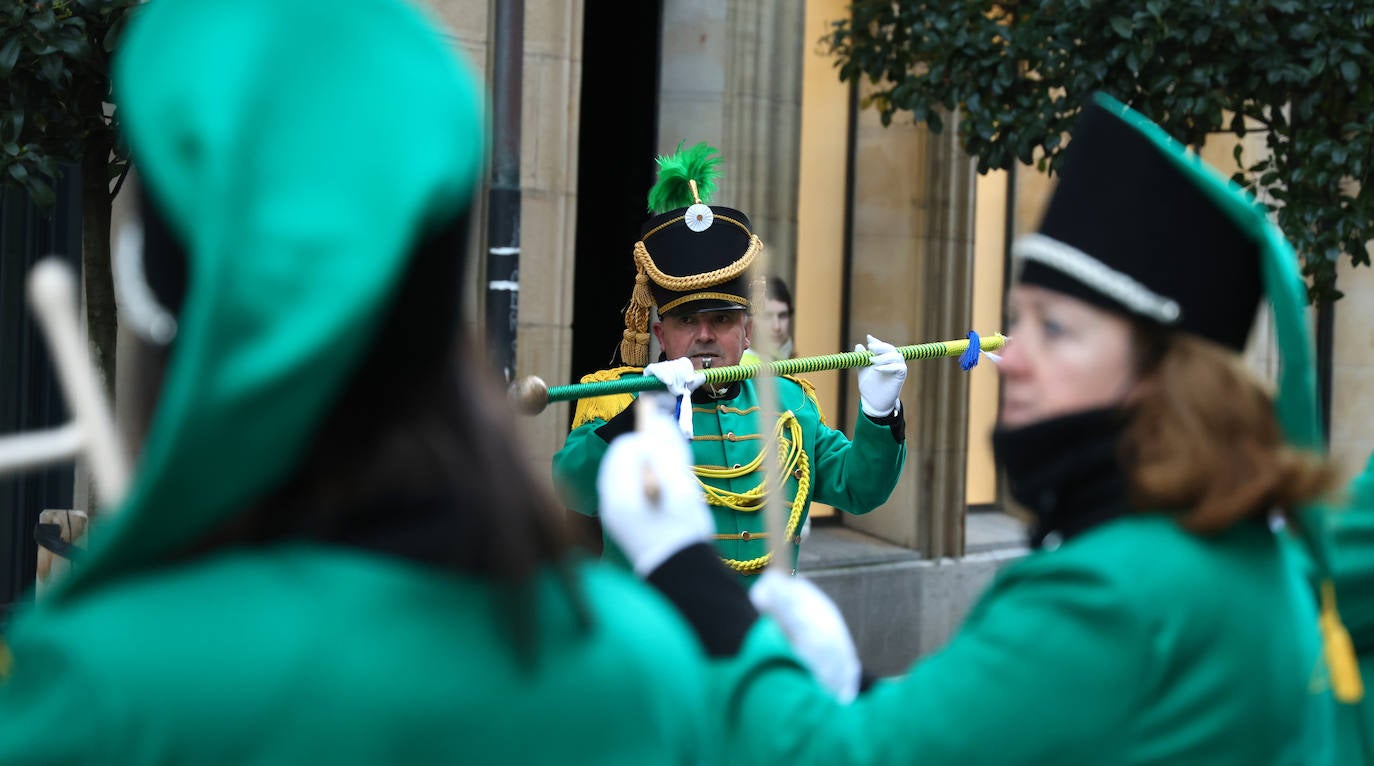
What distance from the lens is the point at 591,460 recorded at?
3727mm

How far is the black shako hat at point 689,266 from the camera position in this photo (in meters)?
3.91

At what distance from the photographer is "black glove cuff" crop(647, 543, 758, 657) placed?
5.43 feet

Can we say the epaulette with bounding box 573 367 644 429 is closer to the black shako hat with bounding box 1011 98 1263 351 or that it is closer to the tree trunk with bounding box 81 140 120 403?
the tree trunk with bounding box 81 140 120 403

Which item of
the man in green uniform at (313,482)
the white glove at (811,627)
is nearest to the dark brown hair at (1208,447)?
the white glove at (811,627)

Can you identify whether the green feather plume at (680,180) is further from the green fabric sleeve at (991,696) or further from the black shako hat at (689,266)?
the green fabric sleeve at (991,696)

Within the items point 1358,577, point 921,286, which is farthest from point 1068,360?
point 921,286

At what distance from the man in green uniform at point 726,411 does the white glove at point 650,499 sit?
2010mm

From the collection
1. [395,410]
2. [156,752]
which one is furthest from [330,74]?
[156,752]

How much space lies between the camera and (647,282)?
13.4 feet

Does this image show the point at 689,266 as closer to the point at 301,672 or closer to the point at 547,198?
the point at 547,198

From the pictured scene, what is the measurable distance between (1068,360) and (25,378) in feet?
15.1

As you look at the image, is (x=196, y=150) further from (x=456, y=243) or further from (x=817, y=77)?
(x=817, y=77)

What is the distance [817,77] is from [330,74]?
6828 mm

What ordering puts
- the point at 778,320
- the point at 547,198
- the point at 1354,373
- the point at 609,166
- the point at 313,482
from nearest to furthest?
the point at 313,482
the point at 547,198
the point at 778,320
the point at 609,166
the point at 1354,373
